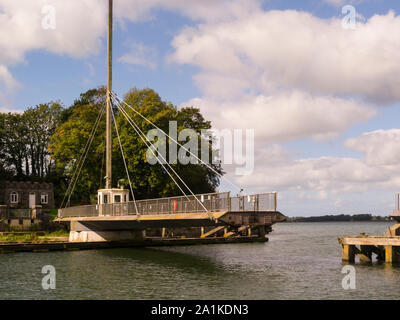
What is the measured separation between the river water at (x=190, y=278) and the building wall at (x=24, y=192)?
1307 inches

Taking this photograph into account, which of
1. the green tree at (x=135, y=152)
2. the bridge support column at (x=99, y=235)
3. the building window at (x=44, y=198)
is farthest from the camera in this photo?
→ the building window at (x=44, y=198)

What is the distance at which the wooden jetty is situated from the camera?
33.3 meters

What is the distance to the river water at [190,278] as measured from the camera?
23.9m

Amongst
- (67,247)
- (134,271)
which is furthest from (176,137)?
(134,271)

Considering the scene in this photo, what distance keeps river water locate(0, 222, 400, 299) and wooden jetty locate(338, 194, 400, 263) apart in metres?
0.95

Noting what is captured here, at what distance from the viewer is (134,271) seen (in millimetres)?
32438

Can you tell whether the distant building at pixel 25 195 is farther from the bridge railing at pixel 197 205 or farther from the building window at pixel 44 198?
the bridge railing at pixel 197 205

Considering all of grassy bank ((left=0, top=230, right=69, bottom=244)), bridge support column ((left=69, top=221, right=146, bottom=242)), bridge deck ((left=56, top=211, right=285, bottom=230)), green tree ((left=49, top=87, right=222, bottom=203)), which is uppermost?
green tree ((left=49, top=87, right=222, bottom=203))

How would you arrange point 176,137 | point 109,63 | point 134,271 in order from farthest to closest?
point 176,137, point 109,63, point 134,271

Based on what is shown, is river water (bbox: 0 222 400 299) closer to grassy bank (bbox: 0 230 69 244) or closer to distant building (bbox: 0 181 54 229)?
grassy bank (bbox: 0 230 69 244)

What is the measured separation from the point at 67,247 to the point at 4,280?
1862 cm

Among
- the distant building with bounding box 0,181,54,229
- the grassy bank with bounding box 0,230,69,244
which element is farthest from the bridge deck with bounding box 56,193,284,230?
the distant building with bounding box 0,181,54,229

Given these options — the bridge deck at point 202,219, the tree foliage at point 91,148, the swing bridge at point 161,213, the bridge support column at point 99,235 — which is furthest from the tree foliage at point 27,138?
the bridge deck at point 202,219

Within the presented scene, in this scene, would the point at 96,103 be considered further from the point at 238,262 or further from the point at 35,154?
the point at 238,262
